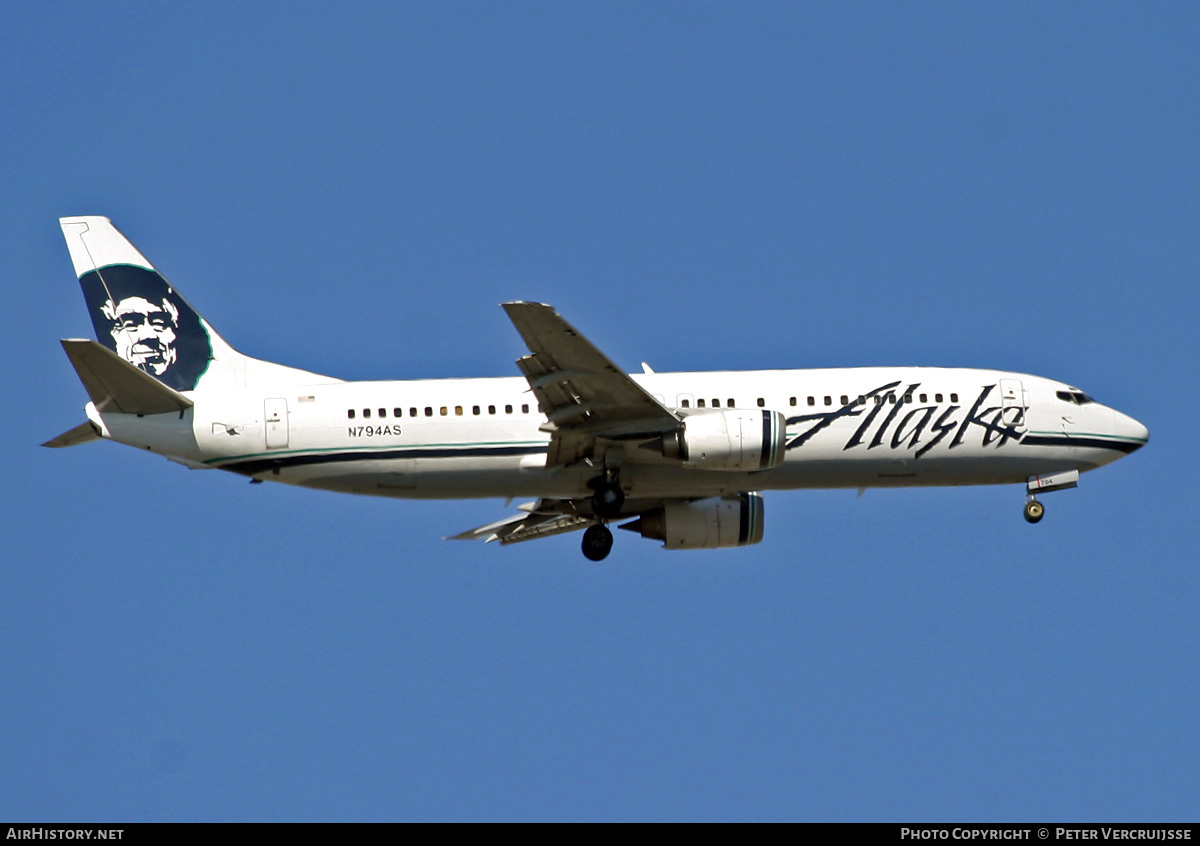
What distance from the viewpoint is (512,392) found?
44.5m

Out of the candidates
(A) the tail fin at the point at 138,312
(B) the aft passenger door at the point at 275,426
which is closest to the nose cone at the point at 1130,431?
(B) the aft passenger door at the point at 275,426

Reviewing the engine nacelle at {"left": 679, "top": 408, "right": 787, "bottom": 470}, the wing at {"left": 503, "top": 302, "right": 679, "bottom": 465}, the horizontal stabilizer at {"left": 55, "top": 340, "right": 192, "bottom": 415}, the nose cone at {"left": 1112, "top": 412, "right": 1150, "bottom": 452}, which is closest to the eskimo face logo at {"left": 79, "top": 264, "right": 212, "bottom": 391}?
the horizontal stabilizer at {"left": 55, "top": 340, "right": 192, "bottom": 415}

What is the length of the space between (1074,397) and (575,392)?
46.3 feet

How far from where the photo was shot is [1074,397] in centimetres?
4700

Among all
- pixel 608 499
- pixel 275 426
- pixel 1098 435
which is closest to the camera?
pixel 275 426

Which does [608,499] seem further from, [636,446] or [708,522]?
[708,522]

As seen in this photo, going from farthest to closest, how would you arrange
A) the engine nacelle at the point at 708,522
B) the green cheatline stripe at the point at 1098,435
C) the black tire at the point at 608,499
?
the engine nacelle at the point at 708,522 < the green cheatline stripe at the point at 1098,435 < the black tire at the point at 608,499

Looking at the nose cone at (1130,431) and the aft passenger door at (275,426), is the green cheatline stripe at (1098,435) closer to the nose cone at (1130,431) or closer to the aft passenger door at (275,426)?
the nose cone at (1130,431)

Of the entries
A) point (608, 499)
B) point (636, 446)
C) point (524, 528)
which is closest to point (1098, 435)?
point (636, 446)

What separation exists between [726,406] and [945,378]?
19.9 ft

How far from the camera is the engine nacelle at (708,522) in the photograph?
47656 mm

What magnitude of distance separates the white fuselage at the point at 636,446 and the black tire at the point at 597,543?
1.07m

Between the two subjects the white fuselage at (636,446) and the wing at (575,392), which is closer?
the wing at (575,392)

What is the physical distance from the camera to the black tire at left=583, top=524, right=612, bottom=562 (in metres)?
45.7
